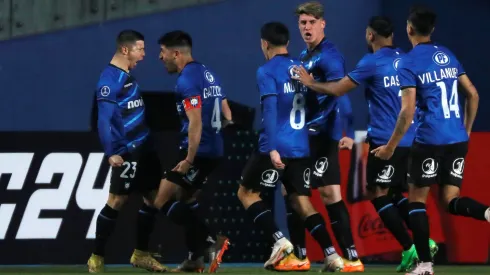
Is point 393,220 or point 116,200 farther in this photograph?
point 116,200

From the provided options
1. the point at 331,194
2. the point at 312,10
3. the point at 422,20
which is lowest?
the point at 331,194

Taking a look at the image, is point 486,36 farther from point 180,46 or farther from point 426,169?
point 426,169

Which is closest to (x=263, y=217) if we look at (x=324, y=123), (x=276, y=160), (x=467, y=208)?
(x=276, y=160)

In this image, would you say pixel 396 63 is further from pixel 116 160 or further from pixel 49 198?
pixel 49 198

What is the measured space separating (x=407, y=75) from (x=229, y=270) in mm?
2877

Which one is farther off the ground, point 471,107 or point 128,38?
point 128,38

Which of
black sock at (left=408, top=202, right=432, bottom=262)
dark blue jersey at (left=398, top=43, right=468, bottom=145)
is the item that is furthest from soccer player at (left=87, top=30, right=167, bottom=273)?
dark blue jersey at (left=398, top=43, right=468, bottom=145)

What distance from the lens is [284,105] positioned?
10492 mm

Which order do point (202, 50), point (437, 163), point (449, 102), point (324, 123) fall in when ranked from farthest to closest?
point (202, 50) < point (324, 123) < point (449, 102) < point (437, 163)

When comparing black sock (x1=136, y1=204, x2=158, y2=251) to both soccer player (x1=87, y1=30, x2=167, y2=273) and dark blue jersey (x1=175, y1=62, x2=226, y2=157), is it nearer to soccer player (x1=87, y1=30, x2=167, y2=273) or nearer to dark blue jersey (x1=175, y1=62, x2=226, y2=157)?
soccer player (x1=87, y1=30, x2=167, y2=273)

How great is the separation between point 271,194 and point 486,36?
5.55 m

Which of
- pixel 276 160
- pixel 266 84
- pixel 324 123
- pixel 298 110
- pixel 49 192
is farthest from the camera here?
pixel 49 192

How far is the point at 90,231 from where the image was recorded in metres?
12.2

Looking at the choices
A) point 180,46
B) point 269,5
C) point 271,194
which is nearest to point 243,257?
point 271,194
